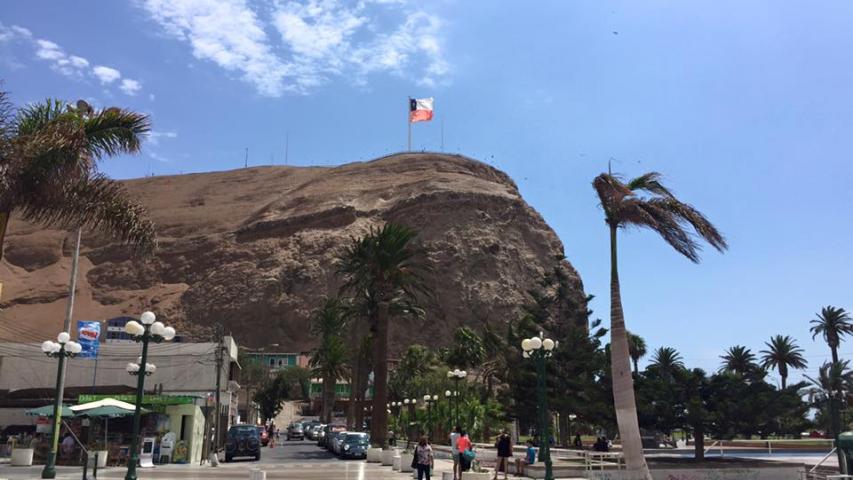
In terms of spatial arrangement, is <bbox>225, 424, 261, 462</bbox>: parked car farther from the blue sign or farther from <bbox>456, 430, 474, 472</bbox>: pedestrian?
<bbox>456, 430, 474, 472</bbox>: pedestrian

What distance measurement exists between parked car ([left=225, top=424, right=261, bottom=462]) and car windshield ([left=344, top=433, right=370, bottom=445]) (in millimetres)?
4543

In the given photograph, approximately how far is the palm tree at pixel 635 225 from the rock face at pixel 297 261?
301 feet

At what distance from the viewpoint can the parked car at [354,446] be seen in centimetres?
3397

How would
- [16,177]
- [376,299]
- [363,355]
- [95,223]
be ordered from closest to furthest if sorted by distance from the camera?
[16,177] → [95,223] → [376,299] → [363,355]

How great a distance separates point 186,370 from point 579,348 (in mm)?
26346

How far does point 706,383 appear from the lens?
2812cm

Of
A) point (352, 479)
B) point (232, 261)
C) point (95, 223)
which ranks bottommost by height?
point (352, 479)

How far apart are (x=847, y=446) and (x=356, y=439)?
22853mm

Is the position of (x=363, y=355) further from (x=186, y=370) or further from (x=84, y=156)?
(x=84, y=156)

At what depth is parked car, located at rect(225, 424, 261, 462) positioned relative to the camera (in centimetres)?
3406

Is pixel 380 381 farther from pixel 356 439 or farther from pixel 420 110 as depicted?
pixel 420 110

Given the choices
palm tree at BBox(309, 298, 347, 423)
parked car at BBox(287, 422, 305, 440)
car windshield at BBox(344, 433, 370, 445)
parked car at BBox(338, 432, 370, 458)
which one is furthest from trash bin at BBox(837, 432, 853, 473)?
parked car at BBox(287, 422, 305, 440)

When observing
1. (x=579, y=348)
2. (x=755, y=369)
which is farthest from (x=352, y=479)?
(x=579, y=348)

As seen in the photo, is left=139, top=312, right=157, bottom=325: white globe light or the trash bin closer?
left=139, top=312, right=157, bottom=325: white globe light
